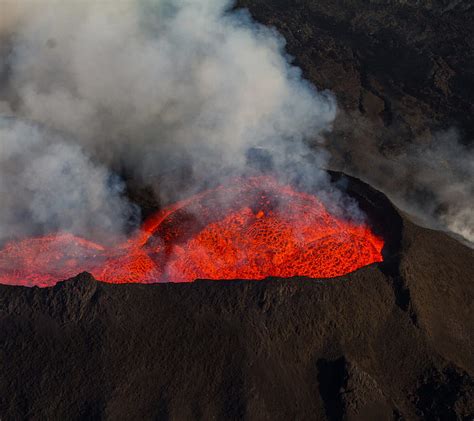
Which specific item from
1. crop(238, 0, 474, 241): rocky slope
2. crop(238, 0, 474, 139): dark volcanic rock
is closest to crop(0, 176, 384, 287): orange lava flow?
crop(238, 0, 474, 241): rocky slope

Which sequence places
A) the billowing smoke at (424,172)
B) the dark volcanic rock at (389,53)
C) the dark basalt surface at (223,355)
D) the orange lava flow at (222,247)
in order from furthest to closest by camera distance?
the dark volcanic rock at (389,53)
the billowing smoke at (424,172)
the orange lava flow at (222,247)
the dark basalt surface at (223,355)

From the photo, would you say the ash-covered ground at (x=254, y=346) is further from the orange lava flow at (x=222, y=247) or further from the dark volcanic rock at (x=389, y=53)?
the dark volcanic rock at (x=389, y=53)

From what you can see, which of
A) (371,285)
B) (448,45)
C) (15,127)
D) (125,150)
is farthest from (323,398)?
(448,45)

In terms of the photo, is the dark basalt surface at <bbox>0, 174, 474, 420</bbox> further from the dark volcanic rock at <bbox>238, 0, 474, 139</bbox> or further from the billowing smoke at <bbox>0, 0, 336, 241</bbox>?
the dark volcanic rock at <bbox>238, 0, 474, 139</bbox>

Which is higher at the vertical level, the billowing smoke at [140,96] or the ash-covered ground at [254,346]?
the ash-covered ground at [254,346]

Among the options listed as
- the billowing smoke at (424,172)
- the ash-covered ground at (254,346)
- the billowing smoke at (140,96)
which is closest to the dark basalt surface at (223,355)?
the ash-covered ground at (254,346)

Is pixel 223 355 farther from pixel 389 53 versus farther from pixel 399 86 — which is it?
pixel 389 53

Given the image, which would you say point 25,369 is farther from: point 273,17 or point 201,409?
point 273,17

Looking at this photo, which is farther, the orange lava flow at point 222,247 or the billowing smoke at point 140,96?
the billowing smoke at point 140,96
